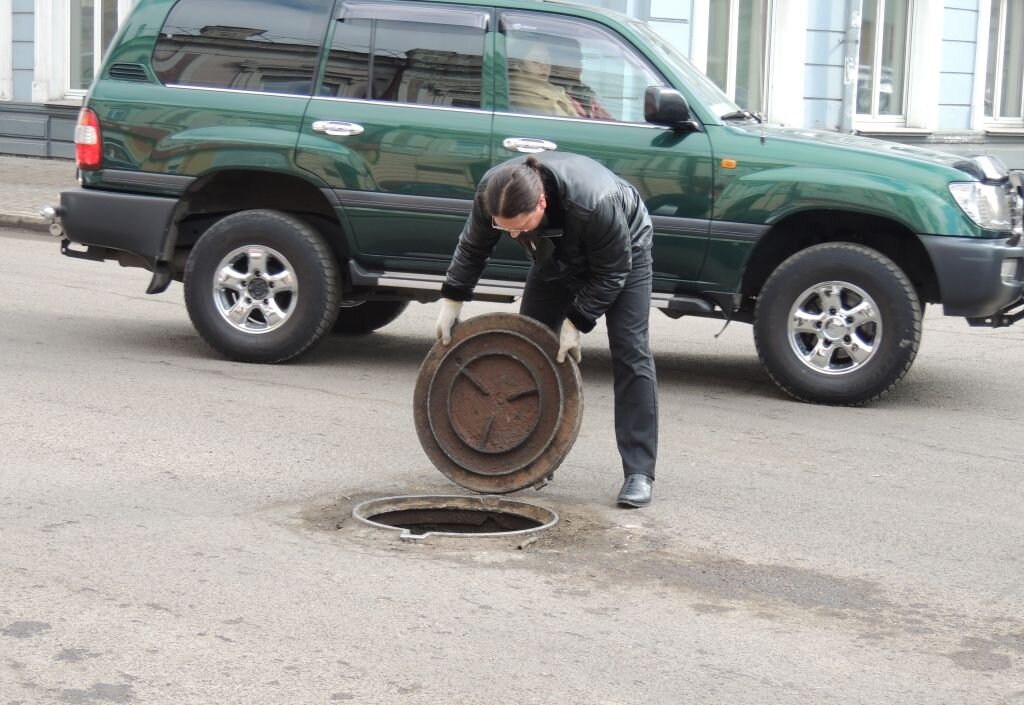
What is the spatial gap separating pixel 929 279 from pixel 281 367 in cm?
353

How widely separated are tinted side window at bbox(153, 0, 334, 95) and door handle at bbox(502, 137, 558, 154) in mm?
1176

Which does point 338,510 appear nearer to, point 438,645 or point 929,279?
point 438,645

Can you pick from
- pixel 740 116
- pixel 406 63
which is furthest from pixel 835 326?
pixel 406 63

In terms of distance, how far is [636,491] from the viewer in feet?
18.8

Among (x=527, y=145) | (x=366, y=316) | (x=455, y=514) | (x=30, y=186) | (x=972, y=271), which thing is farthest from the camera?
(x=30, y=186)

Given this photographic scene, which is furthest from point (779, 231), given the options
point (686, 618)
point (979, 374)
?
point (686, 618)

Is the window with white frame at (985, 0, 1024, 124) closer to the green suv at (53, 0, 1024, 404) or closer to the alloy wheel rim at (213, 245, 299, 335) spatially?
the green suv at (53, 0, 1024, 404)

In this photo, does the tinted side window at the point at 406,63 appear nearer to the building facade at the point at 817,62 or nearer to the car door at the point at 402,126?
the car door at the point at 402,126

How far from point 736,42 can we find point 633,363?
13199 millimetres

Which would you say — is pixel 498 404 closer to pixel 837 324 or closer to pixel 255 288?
pixel 837 324

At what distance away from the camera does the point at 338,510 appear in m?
5.54

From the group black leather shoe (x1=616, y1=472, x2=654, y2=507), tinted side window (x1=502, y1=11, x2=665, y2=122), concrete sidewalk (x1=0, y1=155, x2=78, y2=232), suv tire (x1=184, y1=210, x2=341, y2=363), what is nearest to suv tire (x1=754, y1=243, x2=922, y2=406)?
tinted side window (x1=502, y1=11, x2=665, y2=122)

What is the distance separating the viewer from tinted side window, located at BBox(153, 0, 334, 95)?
8.19m

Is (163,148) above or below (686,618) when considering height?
above
